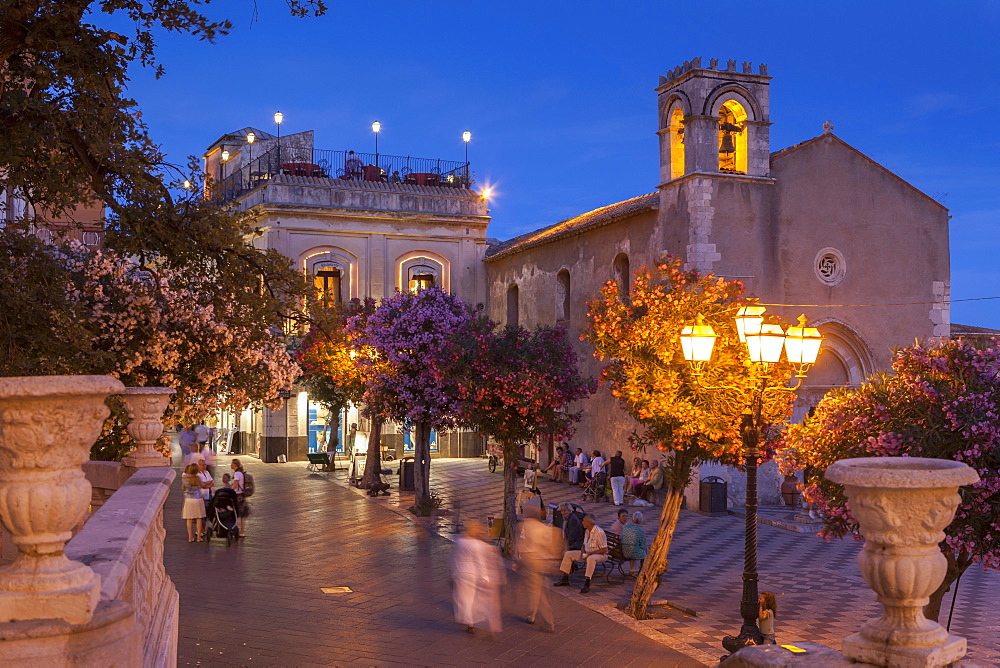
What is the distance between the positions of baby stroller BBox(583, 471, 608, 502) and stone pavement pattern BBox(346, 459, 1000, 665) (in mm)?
1503

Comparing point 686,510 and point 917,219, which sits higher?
point 917,219

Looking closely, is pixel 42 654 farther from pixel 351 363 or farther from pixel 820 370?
pixel 820 370

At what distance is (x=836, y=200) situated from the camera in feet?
83.0

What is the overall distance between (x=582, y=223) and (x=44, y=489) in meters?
26.4

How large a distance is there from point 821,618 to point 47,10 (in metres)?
11.4

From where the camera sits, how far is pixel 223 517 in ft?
55.9

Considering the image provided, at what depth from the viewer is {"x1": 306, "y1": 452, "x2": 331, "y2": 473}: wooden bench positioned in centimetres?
3032

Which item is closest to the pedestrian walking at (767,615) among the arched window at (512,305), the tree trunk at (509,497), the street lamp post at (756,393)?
the street lamp post at (756,393)

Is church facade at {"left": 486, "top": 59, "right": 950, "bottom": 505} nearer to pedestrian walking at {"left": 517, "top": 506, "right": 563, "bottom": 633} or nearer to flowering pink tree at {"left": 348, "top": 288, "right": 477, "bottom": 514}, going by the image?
flowering pink tree at {"left": 348, "top": 288, "right": 477, "bottom": 514}

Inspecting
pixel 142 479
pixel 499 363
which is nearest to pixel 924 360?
pixel 142 479

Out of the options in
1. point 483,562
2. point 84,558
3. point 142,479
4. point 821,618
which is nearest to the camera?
point 84,558

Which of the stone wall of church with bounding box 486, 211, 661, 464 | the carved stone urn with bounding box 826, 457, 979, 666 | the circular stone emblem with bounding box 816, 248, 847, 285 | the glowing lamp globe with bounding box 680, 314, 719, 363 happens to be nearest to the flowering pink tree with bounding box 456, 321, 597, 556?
the glowing lamp globe with bounding box 680, 314, 719, 363

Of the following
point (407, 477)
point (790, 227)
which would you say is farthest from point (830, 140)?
point (407, 477)

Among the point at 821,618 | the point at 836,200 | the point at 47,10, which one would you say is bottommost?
the point at 821,618
